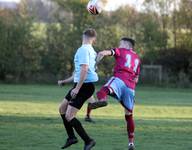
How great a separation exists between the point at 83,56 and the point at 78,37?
44577 mm

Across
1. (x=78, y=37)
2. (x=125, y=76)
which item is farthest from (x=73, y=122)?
(x=78, y=37)

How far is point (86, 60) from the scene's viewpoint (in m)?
10.7

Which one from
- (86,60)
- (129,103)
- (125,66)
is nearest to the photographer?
(86,60)

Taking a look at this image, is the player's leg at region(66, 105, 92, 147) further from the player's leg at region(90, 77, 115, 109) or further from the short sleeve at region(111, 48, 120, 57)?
the short sleeve at region(111, 48, 120, 57)

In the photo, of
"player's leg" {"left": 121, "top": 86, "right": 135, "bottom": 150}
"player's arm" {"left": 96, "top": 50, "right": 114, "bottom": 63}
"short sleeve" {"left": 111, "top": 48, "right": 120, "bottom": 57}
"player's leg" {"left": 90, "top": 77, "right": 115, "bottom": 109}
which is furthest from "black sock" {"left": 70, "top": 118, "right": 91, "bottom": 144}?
"short sleeve" {"left": 111, "top": 48, "right": 120, "bottom": 57}

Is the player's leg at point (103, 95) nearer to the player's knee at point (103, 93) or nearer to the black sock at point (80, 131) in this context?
the player's knee at point (103, 93)

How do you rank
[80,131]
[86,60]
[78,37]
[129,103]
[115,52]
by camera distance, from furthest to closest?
1. [78,37]
2. [129,103]
3. [115,52]
4. [80,131]
5. [86,60]

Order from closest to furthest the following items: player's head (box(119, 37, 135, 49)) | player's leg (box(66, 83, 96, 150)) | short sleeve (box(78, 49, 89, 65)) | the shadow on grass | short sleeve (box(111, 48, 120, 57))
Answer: short sleeve (box(78, 49, 89, 65)) < player's leg (box(66, 83, 96, 150)) < short sleeve (box(111, 48, 120, 57)) < player's head (box(119, 37, 135, 49)) < the shadow on grass

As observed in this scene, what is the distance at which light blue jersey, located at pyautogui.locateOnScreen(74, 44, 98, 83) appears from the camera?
35.3 ft

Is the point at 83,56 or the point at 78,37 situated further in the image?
the point at 78,37

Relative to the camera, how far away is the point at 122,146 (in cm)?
1205

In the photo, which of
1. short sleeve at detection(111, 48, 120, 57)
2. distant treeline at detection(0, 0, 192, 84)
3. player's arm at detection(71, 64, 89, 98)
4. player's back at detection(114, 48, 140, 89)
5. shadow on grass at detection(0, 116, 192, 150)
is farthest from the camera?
distant treeline at detection(0, 0, 192, 84)

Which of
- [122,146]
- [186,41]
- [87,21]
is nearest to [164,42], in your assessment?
[186,41]

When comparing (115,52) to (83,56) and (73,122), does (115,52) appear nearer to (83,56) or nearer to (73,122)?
(83,56)
